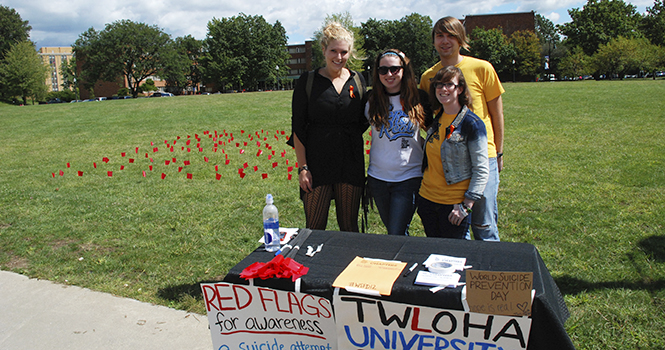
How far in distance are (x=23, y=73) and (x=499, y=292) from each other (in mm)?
58611

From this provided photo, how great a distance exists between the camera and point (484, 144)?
2607 mm

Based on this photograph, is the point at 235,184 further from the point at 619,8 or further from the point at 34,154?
the point at 619,8

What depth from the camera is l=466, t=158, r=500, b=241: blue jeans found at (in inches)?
108

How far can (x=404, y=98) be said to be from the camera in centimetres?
287

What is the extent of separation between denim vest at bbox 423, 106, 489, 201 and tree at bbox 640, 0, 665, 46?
247ft

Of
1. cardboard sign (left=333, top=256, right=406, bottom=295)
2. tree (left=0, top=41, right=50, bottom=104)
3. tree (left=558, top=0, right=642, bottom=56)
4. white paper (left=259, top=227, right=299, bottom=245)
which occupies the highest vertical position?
tree (left=558, top=0, right=642, bottom=56)

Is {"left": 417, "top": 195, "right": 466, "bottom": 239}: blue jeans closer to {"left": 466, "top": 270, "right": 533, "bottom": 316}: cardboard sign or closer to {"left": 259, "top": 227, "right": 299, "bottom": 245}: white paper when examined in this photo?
{"left": 259, "top": 227, "right": 299, "bottom": 245}: white paper

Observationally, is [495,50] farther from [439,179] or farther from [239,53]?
[439,179]

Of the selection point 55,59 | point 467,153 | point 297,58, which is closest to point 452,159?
point 467,153

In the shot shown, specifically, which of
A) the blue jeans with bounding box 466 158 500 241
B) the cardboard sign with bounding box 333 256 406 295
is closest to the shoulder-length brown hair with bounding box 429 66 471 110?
the blue jeans with bounding box 466 158 500 241

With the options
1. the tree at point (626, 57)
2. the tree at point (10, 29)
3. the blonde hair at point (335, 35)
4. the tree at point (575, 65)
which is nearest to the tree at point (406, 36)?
the tree at point (575, 65)

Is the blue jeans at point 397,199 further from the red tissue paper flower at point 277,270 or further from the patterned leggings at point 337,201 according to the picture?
the red tissue paper flower at point 277,270

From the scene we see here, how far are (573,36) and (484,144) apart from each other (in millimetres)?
71862

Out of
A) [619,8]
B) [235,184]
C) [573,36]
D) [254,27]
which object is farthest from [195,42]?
[235,184]
